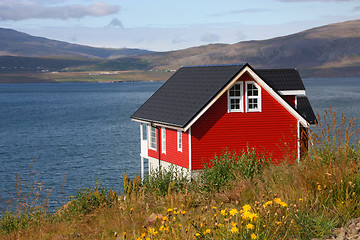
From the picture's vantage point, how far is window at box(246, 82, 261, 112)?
28.0m

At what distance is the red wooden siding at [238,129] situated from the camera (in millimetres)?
27750

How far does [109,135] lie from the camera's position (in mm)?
82562

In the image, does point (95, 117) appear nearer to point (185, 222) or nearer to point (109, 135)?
point (109, 135)

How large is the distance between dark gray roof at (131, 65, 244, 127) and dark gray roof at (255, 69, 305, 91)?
3613 mm

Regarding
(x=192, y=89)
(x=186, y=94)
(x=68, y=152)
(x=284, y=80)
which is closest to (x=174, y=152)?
(x=186, y=94)

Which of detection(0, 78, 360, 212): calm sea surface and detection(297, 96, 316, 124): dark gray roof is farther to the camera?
detection(0, 78, 360, 212): calm sea surface

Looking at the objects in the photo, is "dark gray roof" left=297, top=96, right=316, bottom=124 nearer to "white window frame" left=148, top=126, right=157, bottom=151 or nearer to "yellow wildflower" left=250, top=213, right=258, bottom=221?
"white window frame" left=148, top=126, right=157, bottom=151

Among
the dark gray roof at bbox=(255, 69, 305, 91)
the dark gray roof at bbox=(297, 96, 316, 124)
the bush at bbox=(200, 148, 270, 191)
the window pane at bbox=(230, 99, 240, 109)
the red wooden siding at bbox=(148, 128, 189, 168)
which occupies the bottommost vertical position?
the red wooden siding at bbox=(148, 128, 189, 168)

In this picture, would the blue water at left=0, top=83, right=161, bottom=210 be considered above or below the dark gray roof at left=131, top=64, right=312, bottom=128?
below

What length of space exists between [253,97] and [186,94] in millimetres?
4286

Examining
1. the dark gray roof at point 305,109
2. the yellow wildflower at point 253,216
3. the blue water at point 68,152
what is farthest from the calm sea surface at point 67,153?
the yellow wildflower at point 253,216

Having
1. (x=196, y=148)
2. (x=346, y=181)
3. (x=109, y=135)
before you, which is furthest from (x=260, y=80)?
(x=109, y=135)

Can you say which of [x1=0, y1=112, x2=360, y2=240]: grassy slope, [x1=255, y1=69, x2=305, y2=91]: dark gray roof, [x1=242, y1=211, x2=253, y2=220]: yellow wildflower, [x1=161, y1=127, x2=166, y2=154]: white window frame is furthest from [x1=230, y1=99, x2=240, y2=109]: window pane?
[x1=242, y1=211, x2=253, y2=220]: yellow wildflower

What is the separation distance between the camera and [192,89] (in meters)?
30.3
